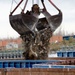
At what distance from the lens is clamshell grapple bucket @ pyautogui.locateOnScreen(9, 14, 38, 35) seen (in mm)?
19453

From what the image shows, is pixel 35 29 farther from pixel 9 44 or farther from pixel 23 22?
pixel 9 44

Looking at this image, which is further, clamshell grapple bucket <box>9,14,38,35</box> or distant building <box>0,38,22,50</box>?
distant building <box>0,38,22,50</box>

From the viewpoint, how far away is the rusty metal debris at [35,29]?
19.8 meters

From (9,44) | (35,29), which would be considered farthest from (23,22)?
(9,44)

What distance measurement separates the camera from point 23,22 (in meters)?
19.4

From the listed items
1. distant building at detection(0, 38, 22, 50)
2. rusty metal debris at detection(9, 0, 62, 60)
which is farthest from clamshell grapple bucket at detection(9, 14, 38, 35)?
distant building at detection(0, 38, 22, 50)

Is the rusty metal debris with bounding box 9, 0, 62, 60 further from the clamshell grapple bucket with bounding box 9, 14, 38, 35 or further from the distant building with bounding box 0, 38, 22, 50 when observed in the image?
the distant building with bounding box 0, 38, 22, 50

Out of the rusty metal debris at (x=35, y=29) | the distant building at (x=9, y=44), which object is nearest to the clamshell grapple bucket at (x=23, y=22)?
the rusty metal debris at (x=35, y=29)

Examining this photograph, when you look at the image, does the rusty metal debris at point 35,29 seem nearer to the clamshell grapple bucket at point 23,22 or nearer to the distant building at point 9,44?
the clamshell grapple bucket at point 23,22

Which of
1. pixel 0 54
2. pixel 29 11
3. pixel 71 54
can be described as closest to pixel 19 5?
pixel 29 11

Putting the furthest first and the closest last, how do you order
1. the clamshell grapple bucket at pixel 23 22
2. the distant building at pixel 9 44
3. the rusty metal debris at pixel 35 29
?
the distant building at pixel 9 44 → the rusty metal debris at pixel 35 29 → the clamshell grapple bucket at pixel 23 22

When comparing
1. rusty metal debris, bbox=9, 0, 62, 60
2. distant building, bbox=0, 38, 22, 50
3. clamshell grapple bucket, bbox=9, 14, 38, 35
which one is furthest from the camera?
distant building, bbox=0, 38, 22, 50

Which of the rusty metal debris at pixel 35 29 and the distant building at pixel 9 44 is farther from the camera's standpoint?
the distant building at pixel 9 44

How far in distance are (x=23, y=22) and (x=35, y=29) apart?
142cm
